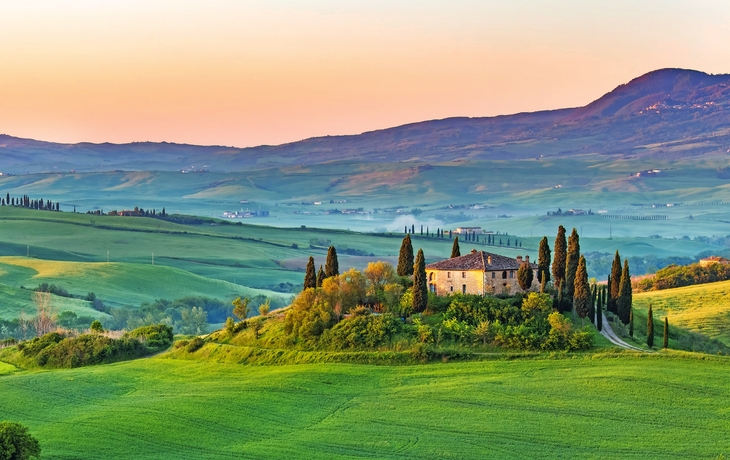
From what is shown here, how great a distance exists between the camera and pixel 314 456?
5662 cm

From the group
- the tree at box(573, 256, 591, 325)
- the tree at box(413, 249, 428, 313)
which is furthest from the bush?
the tree at box(573, 256, 591, 325)

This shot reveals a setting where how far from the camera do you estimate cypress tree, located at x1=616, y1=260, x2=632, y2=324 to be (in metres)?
91.3

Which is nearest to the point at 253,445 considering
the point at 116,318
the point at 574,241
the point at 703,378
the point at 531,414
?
the point at 531,414

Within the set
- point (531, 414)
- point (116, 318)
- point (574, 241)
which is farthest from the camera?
point (116, 318)

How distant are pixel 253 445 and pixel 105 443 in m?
8.31

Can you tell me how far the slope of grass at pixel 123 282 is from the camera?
179m

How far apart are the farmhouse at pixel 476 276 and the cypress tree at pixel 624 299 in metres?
7.36

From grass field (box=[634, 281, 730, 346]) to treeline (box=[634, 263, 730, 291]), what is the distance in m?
6.44

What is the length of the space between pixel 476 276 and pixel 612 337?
41.6 feet

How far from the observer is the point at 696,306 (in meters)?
117

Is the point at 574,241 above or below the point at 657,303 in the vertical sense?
above

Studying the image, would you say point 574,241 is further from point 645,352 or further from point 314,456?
point 314,456

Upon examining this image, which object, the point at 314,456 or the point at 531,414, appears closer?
the point at 314,456

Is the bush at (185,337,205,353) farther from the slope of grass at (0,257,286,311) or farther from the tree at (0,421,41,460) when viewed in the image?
the slope of grass at (0,257,286,311)
